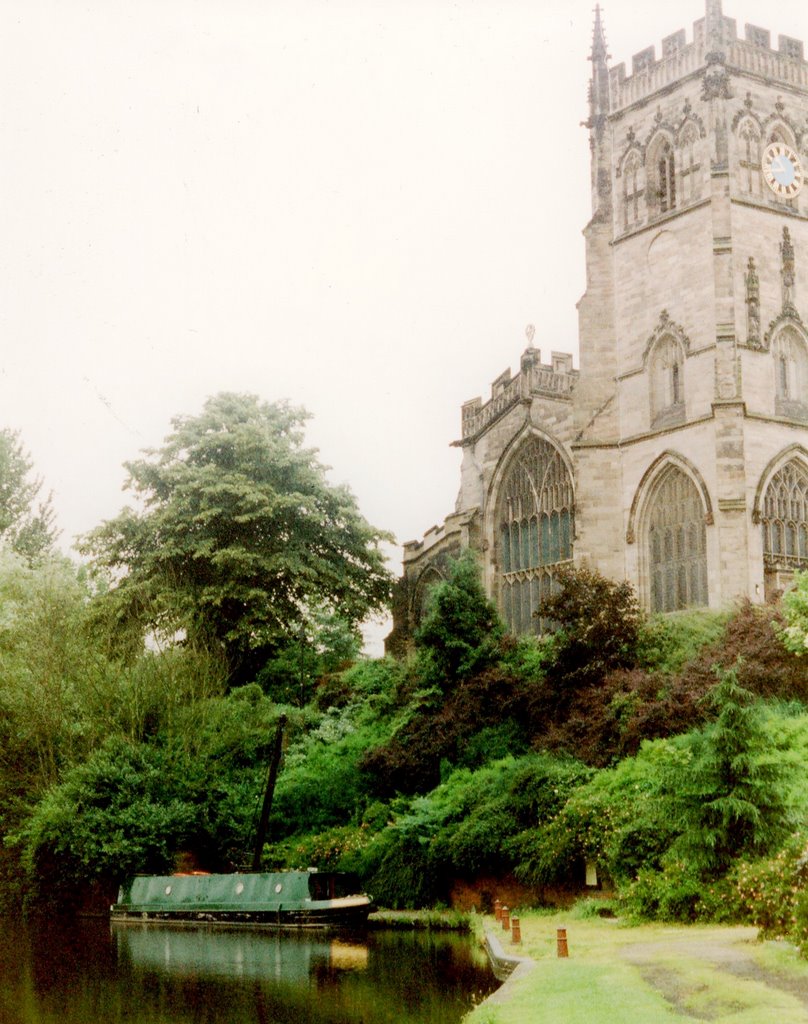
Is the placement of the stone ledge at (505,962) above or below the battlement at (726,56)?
below

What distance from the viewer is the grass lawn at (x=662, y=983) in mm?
14453

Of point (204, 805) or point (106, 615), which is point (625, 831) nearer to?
point (204, 805)

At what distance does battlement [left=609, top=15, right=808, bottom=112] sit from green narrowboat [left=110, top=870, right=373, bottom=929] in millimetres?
26969

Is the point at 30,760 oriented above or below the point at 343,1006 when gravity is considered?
above

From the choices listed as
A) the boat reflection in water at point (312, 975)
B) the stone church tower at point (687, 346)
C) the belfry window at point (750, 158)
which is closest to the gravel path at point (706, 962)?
the boat reflection in water at point (312, 975)

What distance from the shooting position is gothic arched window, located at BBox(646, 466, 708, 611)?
39.8m

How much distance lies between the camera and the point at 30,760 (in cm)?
4084

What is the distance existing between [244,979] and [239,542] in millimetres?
25108

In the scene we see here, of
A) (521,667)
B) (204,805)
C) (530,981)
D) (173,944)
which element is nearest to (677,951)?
(530,981)

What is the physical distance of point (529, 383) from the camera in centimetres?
4662

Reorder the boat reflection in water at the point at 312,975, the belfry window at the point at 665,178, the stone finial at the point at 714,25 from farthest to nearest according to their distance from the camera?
the belfry window at the point at 665,178, the stone finial at the point at 714,25, the boat reflection in water at the point at 312,975

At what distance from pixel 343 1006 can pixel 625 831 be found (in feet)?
23.9

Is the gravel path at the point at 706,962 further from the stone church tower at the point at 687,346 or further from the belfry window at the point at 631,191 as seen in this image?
the belfry window at the point at 631,191

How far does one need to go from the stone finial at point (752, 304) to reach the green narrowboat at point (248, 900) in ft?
66.8
